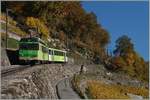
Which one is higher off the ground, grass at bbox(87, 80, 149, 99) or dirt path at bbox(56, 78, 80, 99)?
dirt path at bbox(56, 78, 80, 99)

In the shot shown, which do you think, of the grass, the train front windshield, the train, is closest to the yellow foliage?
the grass

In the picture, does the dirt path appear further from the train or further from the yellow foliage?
the yellow foliage

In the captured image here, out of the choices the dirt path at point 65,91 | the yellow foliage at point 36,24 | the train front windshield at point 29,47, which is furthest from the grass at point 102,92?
the yellow foliage at point 36,24

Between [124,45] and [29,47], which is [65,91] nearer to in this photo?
[29,47]

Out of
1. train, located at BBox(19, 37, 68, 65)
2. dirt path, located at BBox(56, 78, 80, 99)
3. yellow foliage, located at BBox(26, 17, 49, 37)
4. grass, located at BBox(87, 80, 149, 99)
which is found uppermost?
yellow foliage, located at BBox(26, 17, 49, 37)

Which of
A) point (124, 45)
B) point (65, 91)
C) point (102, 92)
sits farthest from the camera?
point (124, 45)

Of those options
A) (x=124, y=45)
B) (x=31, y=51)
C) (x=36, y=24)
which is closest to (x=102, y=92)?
Answer: (x=31, y=51)

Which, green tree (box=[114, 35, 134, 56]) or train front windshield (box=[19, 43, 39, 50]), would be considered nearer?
train front windshield (box=[19, 43, 39, 50])

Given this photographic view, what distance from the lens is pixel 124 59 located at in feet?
458

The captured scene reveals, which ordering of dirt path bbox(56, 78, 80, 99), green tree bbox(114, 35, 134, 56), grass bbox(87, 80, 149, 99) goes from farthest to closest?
green tree bbox(114, 35, 134, 56) → grass bbox(87, 80, 149, 99) → dirt path bbox(56, 78, 80, 99)

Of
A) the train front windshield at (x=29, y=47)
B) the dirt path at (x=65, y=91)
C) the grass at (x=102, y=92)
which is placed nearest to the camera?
the dirt path at (x=65, y=91)

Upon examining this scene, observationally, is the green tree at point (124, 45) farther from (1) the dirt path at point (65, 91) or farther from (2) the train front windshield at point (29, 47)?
(1) the dirt path at point (65, 91)

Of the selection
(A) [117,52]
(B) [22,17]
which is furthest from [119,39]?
(B) [22,17]

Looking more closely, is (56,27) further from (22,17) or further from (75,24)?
(22,17)
